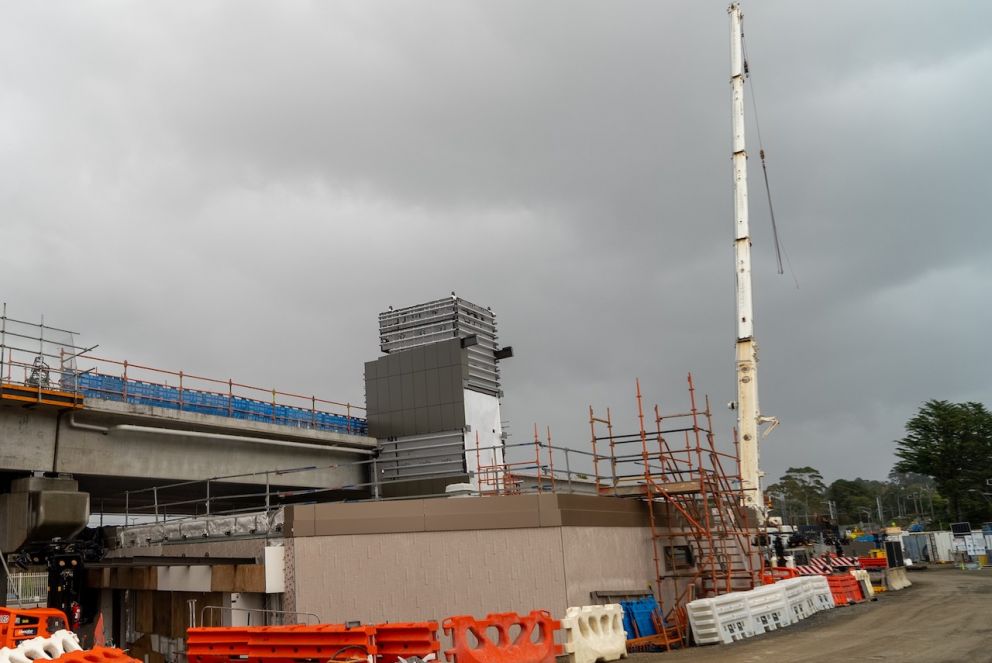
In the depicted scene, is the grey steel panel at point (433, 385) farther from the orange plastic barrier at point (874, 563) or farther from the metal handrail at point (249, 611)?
the orange plastic barrier at point (874, 563)

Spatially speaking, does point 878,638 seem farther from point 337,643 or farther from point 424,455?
point 424,455

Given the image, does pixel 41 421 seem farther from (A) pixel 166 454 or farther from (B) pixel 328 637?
(B) pixel 328 637

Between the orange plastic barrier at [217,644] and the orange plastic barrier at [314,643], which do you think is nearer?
the orange plastic barrier at [314,643]

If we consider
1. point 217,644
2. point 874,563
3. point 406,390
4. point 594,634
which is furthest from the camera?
point 874,563

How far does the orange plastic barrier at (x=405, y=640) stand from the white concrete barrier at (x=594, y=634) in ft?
7.34

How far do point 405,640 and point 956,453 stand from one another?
64152 mm

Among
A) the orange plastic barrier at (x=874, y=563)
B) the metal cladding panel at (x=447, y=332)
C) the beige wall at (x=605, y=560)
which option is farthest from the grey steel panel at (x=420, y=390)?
the orange plastic barrier at (x=874, y=563)

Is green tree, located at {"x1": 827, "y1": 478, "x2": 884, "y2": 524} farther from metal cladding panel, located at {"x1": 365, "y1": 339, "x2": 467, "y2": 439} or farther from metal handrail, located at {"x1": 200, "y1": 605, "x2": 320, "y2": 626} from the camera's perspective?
metal handrail, located at {"x1": 200, "y1": 605, "x2": 320, "y2": 626}

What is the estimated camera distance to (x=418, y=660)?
1140cm

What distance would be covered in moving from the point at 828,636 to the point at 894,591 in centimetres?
1534

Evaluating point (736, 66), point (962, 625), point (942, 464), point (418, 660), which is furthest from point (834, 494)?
point (418, 660)

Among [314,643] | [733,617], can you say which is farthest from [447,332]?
Result: [314,643]

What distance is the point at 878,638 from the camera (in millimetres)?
14062

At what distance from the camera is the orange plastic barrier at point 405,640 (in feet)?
38.5
